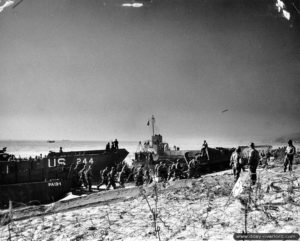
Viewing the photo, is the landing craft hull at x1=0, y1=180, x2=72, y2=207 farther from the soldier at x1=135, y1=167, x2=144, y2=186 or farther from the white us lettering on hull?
the soldier at x1=135, y1=167, x2=144, y2=186

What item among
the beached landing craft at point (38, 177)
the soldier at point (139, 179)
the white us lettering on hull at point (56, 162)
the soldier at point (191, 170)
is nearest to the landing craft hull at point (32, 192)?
the beached landing craft at point (38, 177)

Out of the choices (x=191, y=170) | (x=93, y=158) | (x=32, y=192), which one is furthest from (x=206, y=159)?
(x=32, y=192)

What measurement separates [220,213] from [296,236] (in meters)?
2.06

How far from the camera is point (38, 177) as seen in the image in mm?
15883

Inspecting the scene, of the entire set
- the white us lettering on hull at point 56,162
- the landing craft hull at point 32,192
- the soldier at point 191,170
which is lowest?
the landing craft hull at point 32,192

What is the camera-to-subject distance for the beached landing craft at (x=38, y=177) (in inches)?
550

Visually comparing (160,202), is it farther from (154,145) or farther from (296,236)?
(154,145)

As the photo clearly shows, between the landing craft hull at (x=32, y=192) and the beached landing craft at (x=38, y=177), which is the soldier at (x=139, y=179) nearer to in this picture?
the beached landing craft at (x=38, y=177)

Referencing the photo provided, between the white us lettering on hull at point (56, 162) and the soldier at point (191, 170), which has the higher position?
the white us lettering on hull at point (56, 162)

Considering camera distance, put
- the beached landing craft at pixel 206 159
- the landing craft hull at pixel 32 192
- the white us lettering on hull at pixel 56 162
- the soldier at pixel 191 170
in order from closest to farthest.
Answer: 1. the landing craft hull at pixel 32 192
2. the soldier at pixel 191 170
3. the white us lettering on hull at pixel 56 162
4. the beached landing craft at pixel 206 159

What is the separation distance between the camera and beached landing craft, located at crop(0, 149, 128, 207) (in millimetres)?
13961

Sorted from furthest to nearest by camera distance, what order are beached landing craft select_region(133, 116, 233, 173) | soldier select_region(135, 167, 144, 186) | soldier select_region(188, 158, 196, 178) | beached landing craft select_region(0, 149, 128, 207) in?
beached landing craft select_region(133, 116, 233, 173) < soldier select_region(188, 158, 196, 178) < soldier select_region(135, 167, 144, 186) < beached landing craft select_region(0, 149, 128, 207)

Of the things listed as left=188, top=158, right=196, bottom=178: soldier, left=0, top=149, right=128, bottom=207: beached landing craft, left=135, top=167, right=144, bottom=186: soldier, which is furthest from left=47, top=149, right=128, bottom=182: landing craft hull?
left=188, top=158, right=196, bottom=178: soldier

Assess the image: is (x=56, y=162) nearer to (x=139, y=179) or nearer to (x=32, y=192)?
(x=32, y=192)
